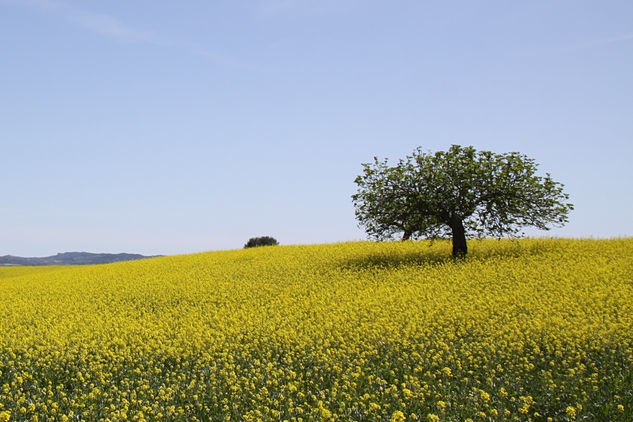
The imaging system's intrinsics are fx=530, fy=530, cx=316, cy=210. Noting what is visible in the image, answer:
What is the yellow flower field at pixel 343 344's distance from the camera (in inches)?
414

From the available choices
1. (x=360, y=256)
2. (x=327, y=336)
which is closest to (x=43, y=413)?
(x=327, y=336)

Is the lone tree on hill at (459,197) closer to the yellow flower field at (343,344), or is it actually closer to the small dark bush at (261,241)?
the yellow flower field at (343,344)

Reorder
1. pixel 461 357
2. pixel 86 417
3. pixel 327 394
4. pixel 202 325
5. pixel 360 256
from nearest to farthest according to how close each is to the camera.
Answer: pixel 86 417
pixel 327 394
pixel 461 357
pixel 202 325
pixel 360 256

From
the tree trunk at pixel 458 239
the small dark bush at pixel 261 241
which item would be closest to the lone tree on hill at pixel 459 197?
the tree trunk at pixel 458 239

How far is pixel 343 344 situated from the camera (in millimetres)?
14070

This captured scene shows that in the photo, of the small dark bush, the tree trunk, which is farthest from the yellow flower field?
the small dark bush

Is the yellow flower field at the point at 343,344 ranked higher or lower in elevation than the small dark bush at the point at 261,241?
lower

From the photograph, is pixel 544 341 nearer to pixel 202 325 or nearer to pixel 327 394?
pixel 327 394

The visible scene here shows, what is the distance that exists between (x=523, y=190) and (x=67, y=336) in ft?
75.9

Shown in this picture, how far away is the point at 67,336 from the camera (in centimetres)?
1809

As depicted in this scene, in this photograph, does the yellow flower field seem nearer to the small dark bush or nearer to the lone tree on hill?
the lone tree on hill

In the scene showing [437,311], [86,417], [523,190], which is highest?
[523,190]

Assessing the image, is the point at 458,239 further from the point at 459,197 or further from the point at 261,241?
the point at 261,241

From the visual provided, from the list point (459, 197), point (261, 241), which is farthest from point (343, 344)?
point (261, 241)
